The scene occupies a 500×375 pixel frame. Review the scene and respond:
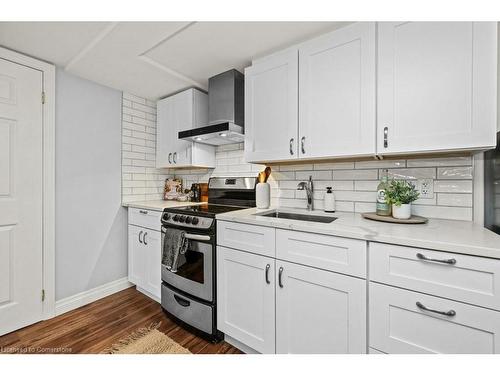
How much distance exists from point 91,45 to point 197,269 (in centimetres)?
188

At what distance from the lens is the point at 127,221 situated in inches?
101

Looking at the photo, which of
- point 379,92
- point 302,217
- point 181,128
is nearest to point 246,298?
point 302,217

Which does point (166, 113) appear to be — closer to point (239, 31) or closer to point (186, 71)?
point (186, 71)

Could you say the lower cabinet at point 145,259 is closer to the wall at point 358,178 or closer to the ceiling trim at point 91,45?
the wall at point 358,178

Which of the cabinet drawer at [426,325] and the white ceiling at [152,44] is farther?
the white ceiling at [152,44]

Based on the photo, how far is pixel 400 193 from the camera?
55.2 inches

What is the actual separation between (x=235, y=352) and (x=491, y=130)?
1.94 meters

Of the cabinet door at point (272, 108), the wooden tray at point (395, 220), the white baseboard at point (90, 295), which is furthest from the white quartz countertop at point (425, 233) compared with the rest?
the white baseboard at point (90, 295)

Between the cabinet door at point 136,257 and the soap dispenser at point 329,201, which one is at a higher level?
the soap dispenser at point 329,201

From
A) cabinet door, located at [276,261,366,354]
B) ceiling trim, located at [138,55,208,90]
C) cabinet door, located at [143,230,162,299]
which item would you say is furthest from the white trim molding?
cabinet door, located at [276,261,366,354]

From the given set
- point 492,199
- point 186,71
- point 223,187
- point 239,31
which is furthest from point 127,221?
point 492,199

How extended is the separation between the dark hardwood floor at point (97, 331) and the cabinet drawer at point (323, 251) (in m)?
0.87

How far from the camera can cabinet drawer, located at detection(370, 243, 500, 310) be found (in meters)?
0.85

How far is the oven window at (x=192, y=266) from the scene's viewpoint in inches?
66.3
